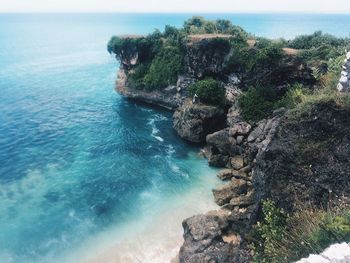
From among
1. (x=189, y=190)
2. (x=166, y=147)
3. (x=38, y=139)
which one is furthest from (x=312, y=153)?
(x=38, y=139)

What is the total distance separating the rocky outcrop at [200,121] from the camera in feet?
146

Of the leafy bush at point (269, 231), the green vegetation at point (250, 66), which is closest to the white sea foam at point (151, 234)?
the leafy bush at point (269, 231)

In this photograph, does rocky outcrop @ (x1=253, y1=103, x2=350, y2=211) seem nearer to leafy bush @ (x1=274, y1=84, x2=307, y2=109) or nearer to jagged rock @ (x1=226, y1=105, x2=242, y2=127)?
leafy bush @ (x1=274, y1=84, x2=307, y2=109)

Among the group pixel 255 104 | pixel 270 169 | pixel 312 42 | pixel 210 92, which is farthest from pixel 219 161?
pixel 312 42

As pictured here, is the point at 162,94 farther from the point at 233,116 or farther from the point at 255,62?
the point at 255,62

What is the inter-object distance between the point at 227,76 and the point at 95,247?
96.7 ft

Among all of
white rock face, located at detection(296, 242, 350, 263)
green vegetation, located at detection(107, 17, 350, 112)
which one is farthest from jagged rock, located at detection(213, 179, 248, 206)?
white rock face, located at detection(296, 242, 350, 263)

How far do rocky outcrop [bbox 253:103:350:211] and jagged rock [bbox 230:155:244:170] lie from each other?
588 inches

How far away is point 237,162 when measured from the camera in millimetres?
37719

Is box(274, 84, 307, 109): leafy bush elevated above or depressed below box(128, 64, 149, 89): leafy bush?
above

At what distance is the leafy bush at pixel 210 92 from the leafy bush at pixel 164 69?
341 inches

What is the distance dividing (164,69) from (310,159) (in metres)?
40.2

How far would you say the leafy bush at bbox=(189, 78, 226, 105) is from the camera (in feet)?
152

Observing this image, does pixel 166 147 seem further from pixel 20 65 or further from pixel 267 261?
pixel 20 65
